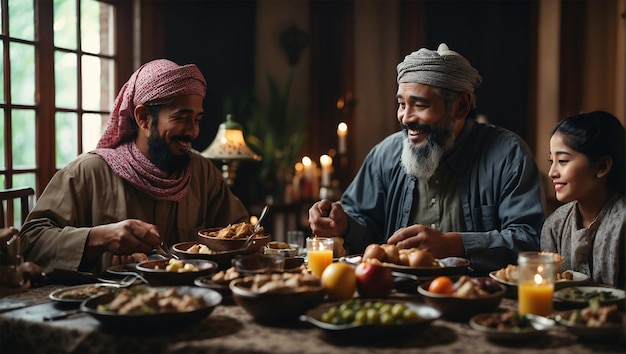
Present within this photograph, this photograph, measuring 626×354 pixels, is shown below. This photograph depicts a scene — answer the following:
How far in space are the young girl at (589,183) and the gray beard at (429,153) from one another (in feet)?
2.02

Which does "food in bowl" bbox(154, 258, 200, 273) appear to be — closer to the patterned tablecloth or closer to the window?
the patterned tablecloth

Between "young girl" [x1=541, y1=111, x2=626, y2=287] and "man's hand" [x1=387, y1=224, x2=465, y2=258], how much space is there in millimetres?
409

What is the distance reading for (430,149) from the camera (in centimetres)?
319

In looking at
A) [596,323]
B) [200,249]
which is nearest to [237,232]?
[200,249]

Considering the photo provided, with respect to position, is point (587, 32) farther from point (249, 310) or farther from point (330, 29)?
point (249, 310)

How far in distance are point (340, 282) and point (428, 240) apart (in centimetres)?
66

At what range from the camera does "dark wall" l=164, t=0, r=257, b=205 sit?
5473 millimetres

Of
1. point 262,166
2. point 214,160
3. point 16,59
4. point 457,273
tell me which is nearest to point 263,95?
point 262,166

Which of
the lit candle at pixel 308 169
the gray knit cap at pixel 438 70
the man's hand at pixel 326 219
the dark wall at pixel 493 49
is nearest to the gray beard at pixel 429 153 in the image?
the gray knit cap at pixel 438 70

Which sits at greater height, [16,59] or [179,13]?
[179,13]

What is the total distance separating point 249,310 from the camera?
188 centimetres

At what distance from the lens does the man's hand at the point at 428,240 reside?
2.55 meters

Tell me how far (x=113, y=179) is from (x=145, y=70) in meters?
0.51

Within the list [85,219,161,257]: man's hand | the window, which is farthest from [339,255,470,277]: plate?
the window
